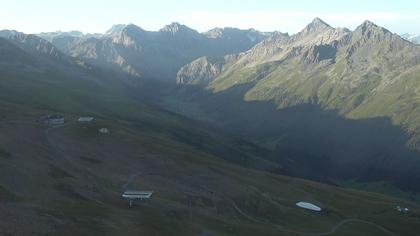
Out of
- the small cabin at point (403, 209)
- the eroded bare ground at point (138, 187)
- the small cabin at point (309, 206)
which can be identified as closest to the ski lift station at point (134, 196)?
the eroded bare ground at point (138, 187)

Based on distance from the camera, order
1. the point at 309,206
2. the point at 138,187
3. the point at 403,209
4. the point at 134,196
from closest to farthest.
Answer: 1. the point at 134,196
2. the point at 138,187
3. the point at 309,206
4. the point at 403,209

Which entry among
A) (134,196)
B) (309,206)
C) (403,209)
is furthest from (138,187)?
(403,209)

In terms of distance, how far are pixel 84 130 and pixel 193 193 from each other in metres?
65.5

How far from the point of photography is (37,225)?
93812 millimetres

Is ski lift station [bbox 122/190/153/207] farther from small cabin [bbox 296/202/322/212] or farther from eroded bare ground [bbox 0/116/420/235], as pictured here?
small cabin [bbox 296/202/322/212]

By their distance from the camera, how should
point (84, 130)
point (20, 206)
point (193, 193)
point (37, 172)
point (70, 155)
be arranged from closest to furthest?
point (20, 206) → point (37, 172) → point (193, 193) → point (70, 155) → point (84, 130)

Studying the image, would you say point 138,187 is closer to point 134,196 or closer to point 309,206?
point 134,196

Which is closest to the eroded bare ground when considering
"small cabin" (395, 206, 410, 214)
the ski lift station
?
the ski lift station

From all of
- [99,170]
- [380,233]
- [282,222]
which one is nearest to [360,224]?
[380,233]

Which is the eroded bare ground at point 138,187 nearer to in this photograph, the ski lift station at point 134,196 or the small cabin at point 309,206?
the ski lift station at point 134,196

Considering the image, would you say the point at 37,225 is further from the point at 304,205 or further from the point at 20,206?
the point at 304,205

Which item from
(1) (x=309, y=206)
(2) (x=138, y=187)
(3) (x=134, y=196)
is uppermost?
(3) (x=134, y=196)

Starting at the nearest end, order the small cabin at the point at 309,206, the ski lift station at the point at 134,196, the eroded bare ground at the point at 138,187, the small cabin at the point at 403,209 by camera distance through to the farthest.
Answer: the eroded bare ground at the point at 138,187
the ski lift station at the point at 134,196
the small cabin at the point at 309,206
the small cabin at the point at 403,209

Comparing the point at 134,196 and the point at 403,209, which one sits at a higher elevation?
the point at 134,196
